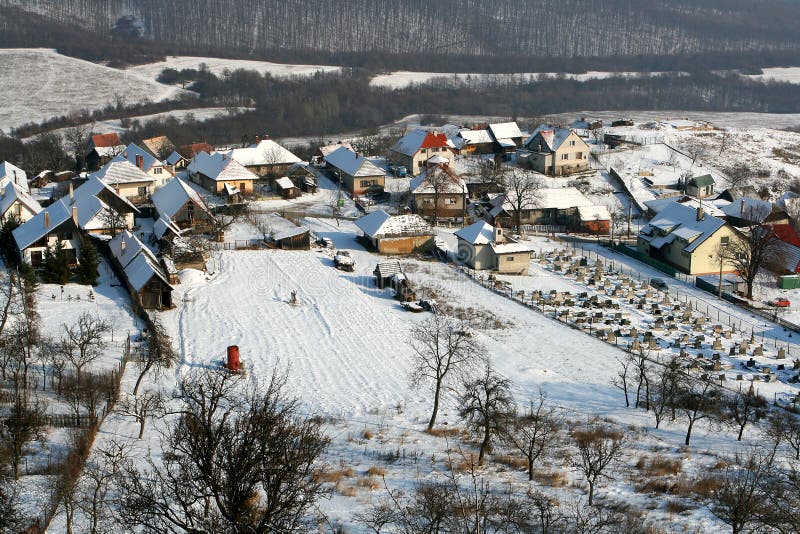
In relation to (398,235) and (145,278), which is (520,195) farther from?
(145,278)

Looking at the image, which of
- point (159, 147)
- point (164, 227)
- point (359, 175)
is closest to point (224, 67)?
point (159, 147)

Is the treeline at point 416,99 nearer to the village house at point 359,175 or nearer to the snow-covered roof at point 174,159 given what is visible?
the snow-covered roof at point 174,159

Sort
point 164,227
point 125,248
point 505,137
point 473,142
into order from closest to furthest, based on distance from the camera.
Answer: point 125,248, point 164,227, point 473,142, point 505,137

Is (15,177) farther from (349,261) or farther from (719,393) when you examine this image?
(719,393)

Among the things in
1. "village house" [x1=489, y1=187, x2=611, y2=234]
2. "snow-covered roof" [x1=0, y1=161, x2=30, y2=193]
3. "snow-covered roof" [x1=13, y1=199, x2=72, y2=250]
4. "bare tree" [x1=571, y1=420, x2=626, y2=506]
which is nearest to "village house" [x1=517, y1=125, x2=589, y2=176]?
"village house" [x1=489, y1=187, x2=611, y2=234]

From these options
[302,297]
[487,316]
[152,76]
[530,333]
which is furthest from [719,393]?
[152,76]

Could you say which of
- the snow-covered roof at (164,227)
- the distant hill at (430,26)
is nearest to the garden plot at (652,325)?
the snow-covered roof at (164,227)
